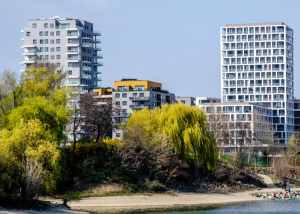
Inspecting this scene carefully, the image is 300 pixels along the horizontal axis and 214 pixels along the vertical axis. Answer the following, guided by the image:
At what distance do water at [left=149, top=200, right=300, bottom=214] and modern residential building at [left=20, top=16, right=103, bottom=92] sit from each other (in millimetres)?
114043

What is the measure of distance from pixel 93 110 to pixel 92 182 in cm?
1810

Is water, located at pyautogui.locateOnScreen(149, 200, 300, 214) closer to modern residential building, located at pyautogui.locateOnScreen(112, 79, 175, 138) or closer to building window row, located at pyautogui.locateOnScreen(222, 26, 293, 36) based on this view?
modern residential building, located at pyautogui.locateOnScreen(112, 79, 175, 138)

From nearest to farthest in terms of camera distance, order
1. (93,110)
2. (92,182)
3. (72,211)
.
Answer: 1. (72,211)
2. (92,182)
3. (93,110)

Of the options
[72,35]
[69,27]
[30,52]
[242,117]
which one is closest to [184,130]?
[242,117]

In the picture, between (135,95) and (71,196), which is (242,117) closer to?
(135,95)

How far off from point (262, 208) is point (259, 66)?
117 m

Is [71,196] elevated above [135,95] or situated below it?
below

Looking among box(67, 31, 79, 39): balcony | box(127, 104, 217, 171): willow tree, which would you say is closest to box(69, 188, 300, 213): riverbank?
box(127, 104, 217, 171): willow tree

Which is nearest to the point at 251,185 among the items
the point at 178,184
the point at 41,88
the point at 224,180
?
the point at 224,180

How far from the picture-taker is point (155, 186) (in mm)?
68562

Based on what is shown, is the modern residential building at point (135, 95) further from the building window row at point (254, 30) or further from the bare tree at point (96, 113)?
the bare tree at point (96, 113)

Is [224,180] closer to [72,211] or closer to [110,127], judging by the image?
[110,127]

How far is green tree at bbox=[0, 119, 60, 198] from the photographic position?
51406 millimetres

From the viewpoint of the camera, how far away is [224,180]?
78.9m
